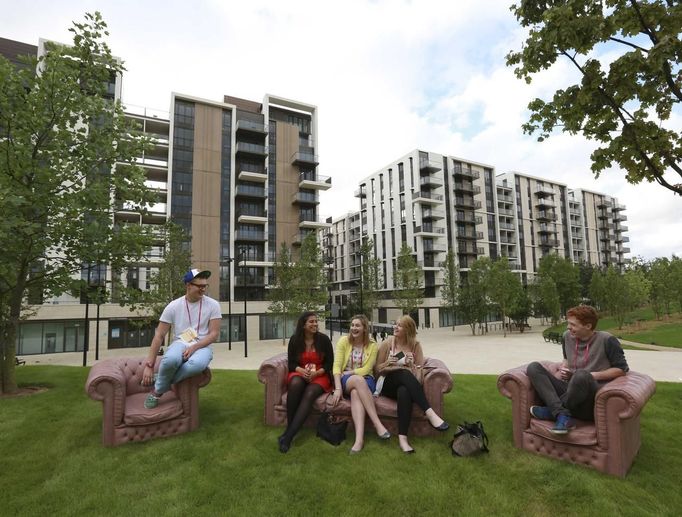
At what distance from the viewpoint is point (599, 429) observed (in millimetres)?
3637

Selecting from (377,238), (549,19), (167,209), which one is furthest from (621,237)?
(549,19)

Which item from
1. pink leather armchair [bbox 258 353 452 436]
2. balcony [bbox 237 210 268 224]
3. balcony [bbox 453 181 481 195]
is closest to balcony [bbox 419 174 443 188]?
balcony [bbox 453 181 481 195]

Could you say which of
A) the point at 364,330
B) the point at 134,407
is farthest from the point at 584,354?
the point at 134,407

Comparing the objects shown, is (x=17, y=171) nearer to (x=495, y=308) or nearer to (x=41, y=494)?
(x=41, y=494)

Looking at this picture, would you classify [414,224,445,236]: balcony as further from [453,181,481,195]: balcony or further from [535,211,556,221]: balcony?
[535,211,556,221]: balcony

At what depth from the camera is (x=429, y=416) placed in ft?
14.1

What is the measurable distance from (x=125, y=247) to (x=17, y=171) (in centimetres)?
230

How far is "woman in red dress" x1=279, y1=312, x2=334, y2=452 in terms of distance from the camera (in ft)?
14.3

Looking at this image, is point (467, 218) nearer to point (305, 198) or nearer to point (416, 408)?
point (305, 198)

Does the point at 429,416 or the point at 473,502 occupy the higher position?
the point at 429,416

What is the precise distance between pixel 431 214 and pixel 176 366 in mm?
49501

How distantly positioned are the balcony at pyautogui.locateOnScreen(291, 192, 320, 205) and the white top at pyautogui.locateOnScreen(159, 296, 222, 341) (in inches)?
1368

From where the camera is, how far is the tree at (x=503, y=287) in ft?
105

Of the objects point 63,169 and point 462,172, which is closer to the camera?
point 63,169
